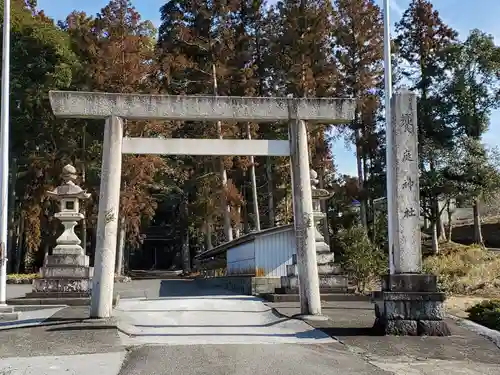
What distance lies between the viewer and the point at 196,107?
10.7 metres

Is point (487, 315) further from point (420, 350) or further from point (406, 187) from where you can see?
point (420, 350)

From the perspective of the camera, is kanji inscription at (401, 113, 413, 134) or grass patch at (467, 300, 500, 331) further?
grass patch at (467, 300, 500, 331)

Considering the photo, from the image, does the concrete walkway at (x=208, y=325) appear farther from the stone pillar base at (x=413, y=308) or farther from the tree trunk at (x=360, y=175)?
the tree trunk at (x=360, y=175)

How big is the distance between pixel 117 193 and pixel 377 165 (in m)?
26.3

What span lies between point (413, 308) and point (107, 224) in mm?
5628

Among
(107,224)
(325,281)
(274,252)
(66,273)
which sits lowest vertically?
(325,281)

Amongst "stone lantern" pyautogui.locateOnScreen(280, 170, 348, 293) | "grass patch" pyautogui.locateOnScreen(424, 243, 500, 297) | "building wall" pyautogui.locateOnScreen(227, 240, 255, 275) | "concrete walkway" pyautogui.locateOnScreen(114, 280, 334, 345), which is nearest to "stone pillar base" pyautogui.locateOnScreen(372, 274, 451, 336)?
"concrete walkway" pyautogui.locateOnScreen(114, 280, 334, 345)

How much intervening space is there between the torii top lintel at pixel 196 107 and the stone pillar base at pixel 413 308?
3.68m

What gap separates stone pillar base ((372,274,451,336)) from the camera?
898cm

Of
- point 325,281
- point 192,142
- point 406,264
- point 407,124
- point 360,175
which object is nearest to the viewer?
point 406,264

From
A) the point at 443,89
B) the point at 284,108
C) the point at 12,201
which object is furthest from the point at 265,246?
the point at 443,89

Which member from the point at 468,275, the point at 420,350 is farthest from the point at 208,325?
the point at 468,275

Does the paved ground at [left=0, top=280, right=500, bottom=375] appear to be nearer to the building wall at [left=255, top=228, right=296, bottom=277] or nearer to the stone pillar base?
the stone pillar base

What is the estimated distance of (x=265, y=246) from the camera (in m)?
18.9
